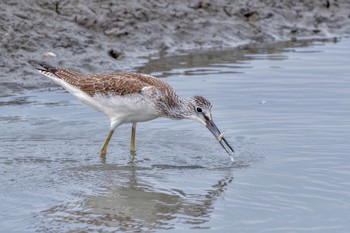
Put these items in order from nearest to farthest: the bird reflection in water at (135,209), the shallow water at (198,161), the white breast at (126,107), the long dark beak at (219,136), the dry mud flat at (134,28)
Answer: the bird reflection in water at (135,209) → the shallow water at (198,161) → the long dark beak at (219,136) → the white breast at (126,107) → the dry mud flat at (134,28)

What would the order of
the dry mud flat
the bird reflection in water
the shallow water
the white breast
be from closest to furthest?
the bird reflection in water < the shallow water < the white breast < the dry mud flat

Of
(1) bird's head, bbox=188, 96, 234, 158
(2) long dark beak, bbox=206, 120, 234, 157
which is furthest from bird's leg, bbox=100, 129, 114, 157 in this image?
(2) long dark beak, bbox=206, 120, 234, 157

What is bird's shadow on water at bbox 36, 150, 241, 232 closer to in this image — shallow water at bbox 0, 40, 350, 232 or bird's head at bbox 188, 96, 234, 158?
shallow water at bbox 0, 40, 350, 232

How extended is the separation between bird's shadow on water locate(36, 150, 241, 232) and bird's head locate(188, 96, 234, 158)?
1.40ft

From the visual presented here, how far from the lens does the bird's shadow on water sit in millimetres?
7324

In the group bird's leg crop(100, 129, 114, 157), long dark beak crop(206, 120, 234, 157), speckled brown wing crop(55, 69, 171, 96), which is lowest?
bird's leg crop(100, 129, 114, 157)

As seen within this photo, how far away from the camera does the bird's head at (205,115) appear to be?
9258mm

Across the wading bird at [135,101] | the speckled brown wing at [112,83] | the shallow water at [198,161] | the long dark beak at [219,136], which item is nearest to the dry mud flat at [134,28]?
the shallow water at [198,161]

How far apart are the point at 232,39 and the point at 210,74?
77.1 inches

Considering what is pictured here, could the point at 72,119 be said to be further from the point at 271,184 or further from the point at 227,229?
the point at 227,229

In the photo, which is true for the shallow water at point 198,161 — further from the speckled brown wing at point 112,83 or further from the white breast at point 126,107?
the speckled brown wing at point 112,83

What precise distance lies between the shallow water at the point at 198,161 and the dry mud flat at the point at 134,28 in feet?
2.20

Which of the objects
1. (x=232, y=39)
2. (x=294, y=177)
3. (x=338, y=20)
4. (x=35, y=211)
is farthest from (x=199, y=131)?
(x=338, y=20)

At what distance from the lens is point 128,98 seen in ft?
30.6
